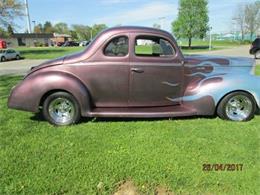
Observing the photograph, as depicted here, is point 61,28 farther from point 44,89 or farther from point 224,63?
point 224,63

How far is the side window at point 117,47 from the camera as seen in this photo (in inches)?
223

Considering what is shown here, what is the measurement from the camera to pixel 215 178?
12.3 feet

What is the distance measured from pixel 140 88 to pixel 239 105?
1.94 m

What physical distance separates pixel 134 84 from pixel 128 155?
1.72 meters

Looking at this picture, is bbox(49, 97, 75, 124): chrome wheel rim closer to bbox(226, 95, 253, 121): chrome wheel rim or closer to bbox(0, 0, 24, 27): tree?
bbox(226, 95, 253, 121): chrome wheel rim

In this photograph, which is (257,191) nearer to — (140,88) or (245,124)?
(245,124)

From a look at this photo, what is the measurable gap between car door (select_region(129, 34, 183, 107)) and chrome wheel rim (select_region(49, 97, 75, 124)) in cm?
111

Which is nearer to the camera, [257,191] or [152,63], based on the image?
[257,191]

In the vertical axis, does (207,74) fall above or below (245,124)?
above

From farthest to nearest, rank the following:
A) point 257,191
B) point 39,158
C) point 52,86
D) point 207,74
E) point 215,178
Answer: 1. point 207,74
2. point 52,86
3. point 39,158
4. point 215,178
5. point 257,191

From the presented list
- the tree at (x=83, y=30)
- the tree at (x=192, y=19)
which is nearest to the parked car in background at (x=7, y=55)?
the tree at (x=192, y=19)

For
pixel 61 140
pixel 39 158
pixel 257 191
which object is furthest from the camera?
pixel 61 140

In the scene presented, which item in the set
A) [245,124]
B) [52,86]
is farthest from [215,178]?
[52,86]

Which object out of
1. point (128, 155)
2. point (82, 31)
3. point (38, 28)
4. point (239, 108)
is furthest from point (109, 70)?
point (38, 28)
